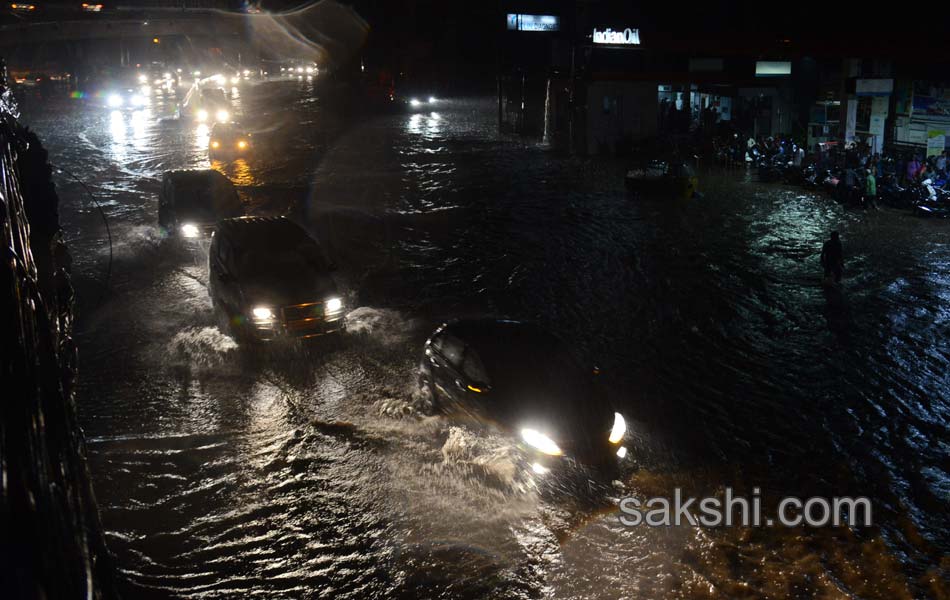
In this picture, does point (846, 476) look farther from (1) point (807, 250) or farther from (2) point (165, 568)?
(1) point (807, 250)

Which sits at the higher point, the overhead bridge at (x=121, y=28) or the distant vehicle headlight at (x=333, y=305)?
the overhead bridge at (x=121, y=28)

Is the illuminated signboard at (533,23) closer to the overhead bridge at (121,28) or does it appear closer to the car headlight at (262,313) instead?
the overhead bridge at (121,28)

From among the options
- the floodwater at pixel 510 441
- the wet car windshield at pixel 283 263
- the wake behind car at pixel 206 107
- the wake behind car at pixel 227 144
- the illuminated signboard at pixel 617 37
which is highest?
the illuminated signboard at pixel 617 37

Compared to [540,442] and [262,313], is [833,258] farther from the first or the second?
[262,313]

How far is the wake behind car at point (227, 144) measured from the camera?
108 ft

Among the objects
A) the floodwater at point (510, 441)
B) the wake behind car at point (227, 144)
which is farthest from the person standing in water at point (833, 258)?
the wake behind car at point (227, 144)

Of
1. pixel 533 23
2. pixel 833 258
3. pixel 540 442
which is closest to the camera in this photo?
pixel 540 442

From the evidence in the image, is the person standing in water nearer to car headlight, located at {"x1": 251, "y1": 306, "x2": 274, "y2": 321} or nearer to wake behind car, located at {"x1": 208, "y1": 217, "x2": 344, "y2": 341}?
wake behind car, located at {"x1": 208, "y1": 217, "x2": 344, "y2": 341}

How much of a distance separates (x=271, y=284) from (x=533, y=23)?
64150mm

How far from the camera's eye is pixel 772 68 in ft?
109

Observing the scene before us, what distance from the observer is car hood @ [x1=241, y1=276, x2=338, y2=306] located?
1268 centimetres

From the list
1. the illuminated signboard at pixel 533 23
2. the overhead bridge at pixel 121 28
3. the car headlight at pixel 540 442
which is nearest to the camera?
the car headlight at pixel 540 442

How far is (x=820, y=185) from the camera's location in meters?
27.2

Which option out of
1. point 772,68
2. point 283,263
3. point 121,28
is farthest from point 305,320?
point 121,28
